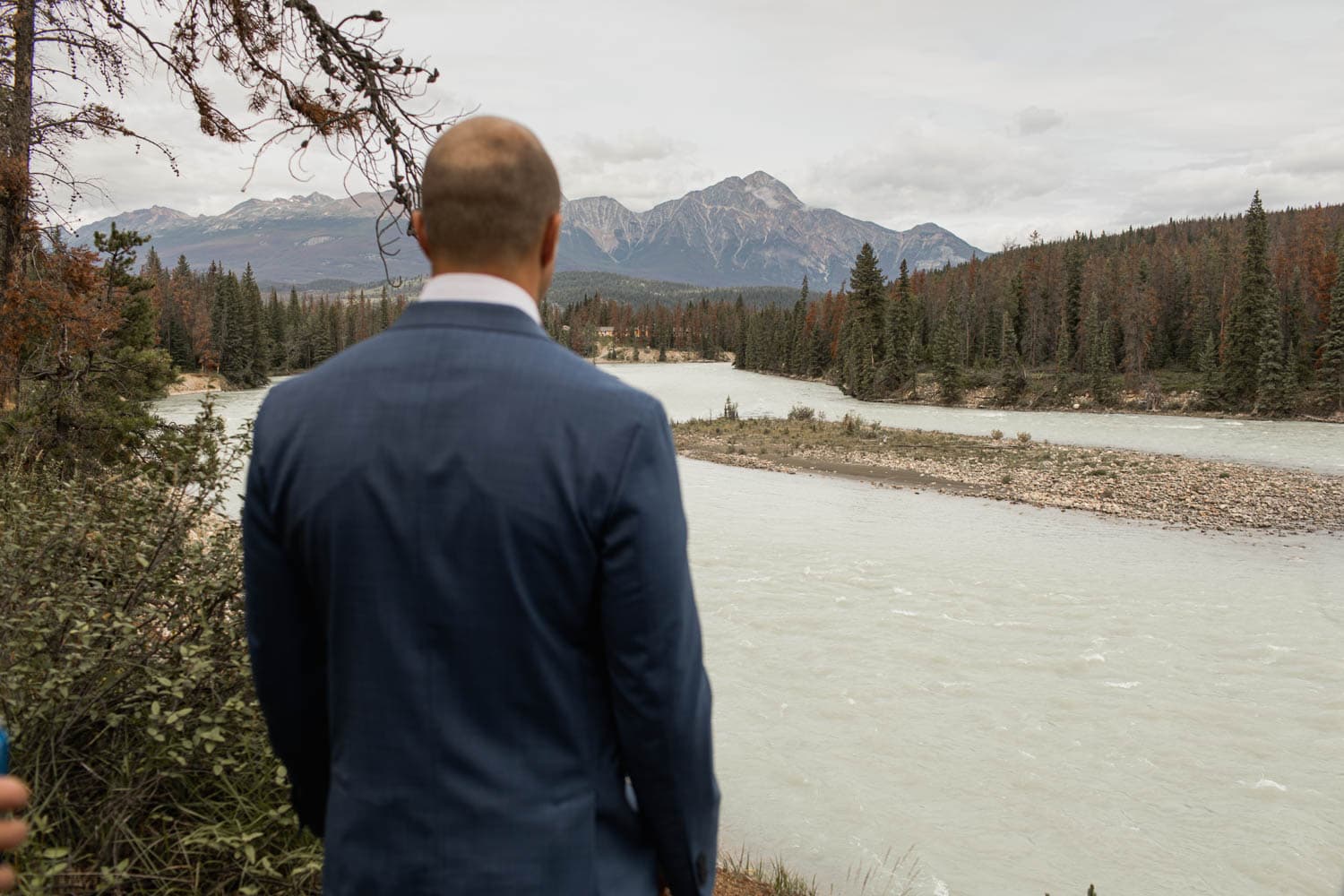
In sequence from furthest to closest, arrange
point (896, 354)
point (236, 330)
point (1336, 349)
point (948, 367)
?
1. point (236, 330)
2. point (896, 354)
3. point (948, 367)
4. point (1336, 349)

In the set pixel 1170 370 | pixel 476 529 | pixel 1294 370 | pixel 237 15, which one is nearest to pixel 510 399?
pixel 476 529

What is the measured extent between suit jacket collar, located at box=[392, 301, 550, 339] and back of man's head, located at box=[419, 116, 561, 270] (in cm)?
10

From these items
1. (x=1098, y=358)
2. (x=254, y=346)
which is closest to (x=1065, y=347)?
(x=1098, y=358)

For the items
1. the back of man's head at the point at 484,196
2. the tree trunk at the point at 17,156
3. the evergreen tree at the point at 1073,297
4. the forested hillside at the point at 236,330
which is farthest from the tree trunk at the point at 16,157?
the evergreen tree at the point at 1073,297

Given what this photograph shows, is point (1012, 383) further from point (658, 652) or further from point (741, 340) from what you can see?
point (658, 652)

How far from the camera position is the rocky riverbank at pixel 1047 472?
2511 centimetres

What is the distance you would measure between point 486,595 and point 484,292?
570mm

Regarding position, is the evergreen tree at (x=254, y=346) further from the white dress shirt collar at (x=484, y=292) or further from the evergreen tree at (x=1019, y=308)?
the white dress shirt collar at (x=484, y=292)

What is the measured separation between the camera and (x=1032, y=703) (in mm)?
11664

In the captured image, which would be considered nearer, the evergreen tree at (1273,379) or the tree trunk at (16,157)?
the tree trunk at (16,157)

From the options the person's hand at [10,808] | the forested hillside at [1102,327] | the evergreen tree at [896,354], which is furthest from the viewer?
the evergreen tree at [896,354]

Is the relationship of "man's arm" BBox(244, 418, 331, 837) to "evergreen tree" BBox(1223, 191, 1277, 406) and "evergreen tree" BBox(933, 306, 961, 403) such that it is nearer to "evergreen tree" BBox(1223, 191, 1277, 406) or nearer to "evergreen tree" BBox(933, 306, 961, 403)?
"evergreen tree" BBox(1223, 191, 1277, 406)

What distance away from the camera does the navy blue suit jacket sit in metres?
1.52

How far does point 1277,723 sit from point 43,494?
44.9 ft
